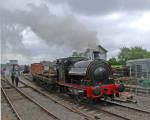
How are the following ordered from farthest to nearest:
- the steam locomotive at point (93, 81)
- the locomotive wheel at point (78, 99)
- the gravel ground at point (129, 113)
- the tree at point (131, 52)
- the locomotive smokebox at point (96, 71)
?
the tree at point (131, 52) → the locomotive wheel at point (78, 99) → the locomotive smokebox at point (96, 71) → the steam locomotive at point (93, 81) → the gravel ground at point (129, 113)

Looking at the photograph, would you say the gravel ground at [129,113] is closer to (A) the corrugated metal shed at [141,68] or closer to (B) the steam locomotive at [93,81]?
(B) the steam locomotive at [93,81]

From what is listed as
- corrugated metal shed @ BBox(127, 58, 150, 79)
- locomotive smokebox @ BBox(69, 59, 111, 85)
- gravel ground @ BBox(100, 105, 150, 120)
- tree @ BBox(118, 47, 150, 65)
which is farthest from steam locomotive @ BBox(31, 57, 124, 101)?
tree @ BBox(118, 47, 150, 65)

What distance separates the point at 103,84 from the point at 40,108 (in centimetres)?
357

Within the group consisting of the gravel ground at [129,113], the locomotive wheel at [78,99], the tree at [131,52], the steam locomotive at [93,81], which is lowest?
the gravel ground at [129,113]

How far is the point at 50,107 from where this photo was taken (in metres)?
17.6

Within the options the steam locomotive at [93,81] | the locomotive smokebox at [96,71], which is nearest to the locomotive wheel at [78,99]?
the steam locomotive at [93,81]

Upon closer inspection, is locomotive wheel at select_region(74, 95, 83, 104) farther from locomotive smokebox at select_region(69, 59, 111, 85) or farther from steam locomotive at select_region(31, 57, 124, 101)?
locomotive smokebox at select_region(69, 59, 111, 85)

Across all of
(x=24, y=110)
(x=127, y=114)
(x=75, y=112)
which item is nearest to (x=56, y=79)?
(x=24, y=110)

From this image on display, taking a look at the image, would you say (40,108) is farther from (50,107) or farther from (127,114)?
(127,114)

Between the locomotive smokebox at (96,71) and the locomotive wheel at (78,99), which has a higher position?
the locomotive smokebox at (96,71)

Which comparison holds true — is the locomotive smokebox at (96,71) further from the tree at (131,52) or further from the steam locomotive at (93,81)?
the tree at (131,52)

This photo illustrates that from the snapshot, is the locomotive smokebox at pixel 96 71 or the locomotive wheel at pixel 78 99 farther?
the locomotive wheel at pixel 78 99

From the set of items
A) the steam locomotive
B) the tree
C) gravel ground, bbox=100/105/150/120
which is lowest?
gravel ground, bbox=100/105/150/120

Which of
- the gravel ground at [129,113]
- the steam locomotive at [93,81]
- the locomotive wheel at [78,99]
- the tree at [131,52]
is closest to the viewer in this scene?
the gravel ground at [129,113]
